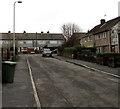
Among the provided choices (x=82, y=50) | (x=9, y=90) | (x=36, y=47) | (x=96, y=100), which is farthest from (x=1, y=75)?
(x=36, y=47)

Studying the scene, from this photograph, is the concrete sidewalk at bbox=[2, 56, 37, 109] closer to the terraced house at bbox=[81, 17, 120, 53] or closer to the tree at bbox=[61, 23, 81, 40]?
the terraced house at bbox=[81, 17, 120, 53]

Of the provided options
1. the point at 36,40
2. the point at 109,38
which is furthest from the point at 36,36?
the point at 109,38

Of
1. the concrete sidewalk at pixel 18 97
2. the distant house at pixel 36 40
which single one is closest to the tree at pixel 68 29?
the distant house at pixel 36 40

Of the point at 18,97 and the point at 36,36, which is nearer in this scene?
the point at 18,97

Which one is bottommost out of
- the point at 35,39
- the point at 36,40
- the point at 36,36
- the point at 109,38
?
the point at 109,38

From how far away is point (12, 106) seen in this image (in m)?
7.27

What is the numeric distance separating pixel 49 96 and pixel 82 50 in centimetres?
2711

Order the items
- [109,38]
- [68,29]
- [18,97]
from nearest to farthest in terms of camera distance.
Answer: [18,97] → [109,38] → [68,29]

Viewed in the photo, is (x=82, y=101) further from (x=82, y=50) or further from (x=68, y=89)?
(x=82, y=50)

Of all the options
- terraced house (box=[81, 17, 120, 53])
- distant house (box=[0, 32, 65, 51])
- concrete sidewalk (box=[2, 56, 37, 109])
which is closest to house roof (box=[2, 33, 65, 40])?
distant house (box=[0, 32, 65, 51])

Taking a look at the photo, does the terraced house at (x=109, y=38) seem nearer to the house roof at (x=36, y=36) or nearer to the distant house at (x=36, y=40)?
the distant house at (x=36, y=40)

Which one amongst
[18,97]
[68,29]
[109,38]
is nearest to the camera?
[18,97]

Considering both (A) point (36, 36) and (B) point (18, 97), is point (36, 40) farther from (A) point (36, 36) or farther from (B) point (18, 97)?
(B) point (18, 97)

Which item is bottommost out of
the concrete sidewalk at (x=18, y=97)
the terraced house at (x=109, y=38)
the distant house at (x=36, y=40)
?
the concrete sidewalk at (x=18, y=97)
